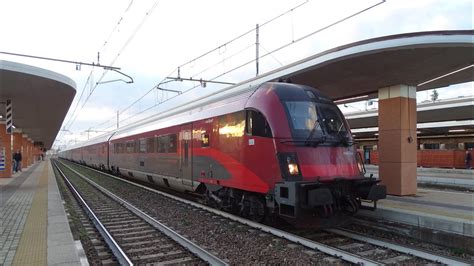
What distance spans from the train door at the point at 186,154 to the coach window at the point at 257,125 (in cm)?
360

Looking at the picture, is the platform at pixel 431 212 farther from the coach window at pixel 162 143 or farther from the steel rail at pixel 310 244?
the coach window at pixel 162 143

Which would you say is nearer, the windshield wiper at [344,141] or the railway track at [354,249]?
the railway track at [354,249]

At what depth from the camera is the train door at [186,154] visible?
40.1 ft

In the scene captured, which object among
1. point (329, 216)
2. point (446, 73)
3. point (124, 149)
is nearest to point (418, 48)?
point (446, 73)

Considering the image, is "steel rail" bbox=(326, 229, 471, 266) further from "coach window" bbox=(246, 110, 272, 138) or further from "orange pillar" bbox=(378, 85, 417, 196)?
"orange pillar" bbox=(378, 85, 417, 196)

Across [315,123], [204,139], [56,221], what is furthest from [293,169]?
[56,221]

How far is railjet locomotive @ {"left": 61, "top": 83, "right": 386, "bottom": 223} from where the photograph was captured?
794 cm

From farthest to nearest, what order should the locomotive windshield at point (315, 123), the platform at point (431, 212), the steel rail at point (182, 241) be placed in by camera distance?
the locomotive windshield at point (315, 123) < the platform at point (431, 212) < the steel rail at point (182, 241)

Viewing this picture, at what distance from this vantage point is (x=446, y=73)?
1147cm

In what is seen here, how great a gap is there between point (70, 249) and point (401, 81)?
9.67 m

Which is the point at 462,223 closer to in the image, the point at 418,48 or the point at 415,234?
the point at 415,234

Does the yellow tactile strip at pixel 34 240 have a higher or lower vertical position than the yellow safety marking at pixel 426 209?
lower

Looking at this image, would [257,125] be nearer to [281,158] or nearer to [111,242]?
[281,158]

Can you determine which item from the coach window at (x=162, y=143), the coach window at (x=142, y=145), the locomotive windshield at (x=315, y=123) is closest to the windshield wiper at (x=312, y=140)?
the locomotive windshield at (x=315, y=123)
